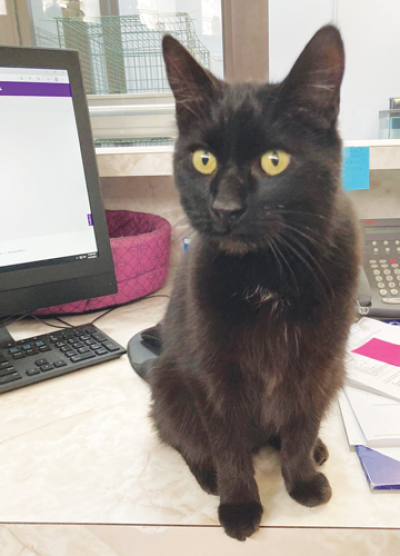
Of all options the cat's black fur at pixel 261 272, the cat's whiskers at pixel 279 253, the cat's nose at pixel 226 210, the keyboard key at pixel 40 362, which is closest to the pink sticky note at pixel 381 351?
the cat's black fur at pixel 261 272

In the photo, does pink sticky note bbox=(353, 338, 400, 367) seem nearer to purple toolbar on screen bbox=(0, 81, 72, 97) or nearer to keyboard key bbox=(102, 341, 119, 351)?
keyboard key bbox=(102, 341, 119, 351)

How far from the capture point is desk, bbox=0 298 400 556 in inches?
18.2

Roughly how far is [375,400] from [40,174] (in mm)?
774

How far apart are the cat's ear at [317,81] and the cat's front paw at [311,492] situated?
0.43 meters

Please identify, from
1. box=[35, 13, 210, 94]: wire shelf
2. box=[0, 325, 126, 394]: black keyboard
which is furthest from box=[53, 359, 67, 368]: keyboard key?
box=[35, 13, 210, 94]: wire shelf

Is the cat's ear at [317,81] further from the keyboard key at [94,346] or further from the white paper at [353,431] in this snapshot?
the keyboard key at [94,346]

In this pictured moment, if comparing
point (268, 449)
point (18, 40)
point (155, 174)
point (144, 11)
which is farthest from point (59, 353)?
point (144, 11)

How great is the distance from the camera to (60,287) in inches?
36.5

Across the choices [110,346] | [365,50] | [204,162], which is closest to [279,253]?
[204,162]

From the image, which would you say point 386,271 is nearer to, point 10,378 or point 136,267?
point 136,267

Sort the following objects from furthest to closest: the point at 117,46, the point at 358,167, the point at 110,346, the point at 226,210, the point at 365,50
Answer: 1. the point at 365,50
2. the point at 117,46
3. the point at 358,167
4. the point at 110,346
5. the point at 226,210

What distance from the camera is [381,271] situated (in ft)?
3.25

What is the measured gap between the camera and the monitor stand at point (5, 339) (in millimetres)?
902

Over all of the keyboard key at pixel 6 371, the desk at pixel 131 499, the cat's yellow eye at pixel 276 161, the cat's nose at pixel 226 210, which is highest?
the cat's yellow eye at pixel 276 161
